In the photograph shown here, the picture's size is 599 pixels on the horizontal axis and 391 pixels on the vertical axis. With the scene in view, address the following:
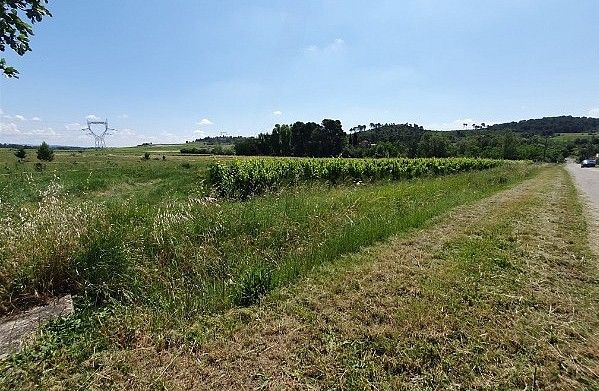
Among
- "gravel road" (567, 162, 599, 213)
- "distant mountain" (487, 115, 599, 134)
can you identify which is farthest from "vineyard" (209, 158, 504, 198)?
"distant mountain" (487, 115, 599, 134)

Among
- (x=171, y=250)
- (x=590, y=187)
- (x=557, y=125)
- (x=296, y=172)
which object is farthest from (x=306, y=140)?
(x=557, y=125)

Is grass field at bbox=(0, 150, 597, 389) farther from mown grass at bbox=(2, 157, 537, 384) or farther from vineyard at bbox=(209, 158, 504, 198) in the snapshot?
vineyard at bbox=(209, 158, 504, 198)

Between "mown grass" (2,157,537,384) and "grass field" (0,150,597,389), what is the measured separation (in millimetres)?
18

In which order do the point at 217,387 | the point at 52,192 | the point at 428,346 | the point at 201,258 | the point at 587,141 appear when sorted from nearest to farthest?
the point at 217,387 < the point at 428,346 < the point at 201,258 < the point at 52,192 < the point at 587,141

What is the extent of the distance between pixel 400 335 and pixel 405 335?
0.15 feet

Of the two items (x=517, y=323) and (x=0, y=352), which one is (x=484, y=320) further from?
(x=0, y=352)

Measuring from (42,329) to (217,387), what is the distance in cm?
170

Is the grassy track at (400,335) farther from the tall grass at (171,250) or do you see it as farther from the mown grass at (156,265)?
the tall grass at (171,250)

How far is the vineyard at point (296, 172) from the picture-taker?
14.5 m

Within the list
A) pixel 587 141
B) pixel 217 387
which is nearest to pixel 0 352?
pixel 217 387

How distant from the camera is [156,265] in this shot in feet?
13.3

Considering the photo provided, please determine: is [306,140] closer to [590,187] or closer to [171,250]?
[590,187]

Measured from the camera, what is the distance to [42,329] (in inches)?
108

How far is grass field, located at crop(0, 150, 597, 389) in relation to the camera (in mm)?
2363
